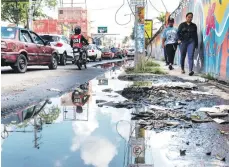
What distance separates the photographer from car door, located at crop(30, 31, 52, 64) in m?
13.2

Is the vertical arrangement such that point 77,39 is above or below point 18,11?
below

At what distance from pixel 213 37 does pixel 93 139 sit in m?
6.60

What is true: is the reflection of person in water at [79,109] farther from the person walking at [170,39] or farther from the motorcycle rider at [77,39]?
the motorcycle rider at [77,39]

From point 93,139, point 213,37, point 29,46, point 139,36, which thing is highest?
point 139,36

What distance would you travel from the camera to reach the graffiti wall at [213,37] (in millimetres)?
8120

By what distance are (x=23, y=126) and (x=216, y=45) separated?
629cm

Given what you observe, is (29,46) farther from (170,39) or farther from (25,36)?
(170,39)

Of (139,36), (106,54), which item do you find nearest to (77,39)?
(139,36)

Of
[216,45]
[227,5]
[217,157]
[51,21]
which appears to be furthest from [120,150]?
[51,21]

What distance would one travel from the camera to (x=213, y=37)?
9297mm

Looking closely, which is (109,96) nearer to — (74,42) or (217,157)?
(217,157)

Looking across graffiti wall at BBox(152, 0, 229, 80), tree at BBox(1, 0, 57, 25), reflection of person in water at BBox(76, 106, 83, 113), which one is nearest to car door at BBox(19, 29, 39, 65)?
graffiti wall at BBox(152, 0, 229, 80)

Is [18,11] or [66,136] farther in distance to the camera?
[18,11]

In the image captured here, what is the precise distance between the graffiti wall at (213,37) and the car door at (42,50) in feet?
18.7
